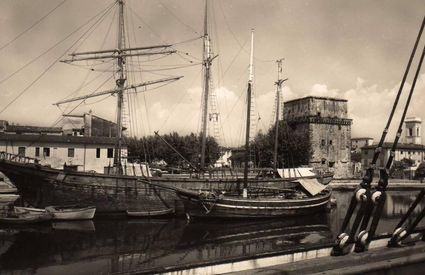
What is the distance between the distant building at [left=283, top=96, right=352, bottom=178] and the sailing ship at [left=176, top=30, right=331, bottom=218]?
2567 centimetres

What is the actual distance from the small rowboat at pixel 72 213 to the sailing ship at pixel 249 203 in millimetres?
4953

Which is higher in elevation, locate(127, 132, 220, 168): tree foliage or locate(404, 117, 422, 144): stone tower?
locate(404, 117, 422, 144): stone tower

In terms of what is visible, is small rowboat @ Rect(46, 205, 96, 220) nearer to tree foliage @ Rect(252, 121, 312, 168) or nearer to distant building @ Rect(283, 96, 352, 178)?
tree foliage @ Rect(252, 121, 312, 168)

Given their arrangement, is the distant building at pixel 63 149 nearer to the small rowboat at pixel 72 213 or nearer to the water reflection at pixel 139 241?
the small rowboat at pixel 72 213

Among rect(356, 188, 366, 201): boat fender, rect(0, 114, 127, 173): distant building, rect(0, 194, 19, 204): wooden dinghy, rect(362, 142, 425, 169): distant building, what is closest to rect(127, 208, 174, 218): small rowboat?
rect(0, 194, 19, 204): wooden dinghy

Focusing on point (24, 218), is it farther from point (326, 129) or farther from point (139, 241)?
point (326, 129)

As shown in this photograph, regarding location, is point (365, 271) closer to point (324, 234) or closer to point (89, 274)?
point (89, 274)

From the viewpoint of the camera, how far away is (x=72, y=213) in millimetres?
20703

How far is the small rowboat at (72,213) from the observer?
20.4 metres

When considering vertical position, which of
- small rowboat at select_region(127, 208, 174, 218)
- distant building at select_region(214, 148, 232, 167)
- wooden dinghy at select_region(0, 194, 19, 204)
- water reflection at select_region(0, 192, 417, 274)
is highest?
distant building at select_region(214, 148, 232, 167)

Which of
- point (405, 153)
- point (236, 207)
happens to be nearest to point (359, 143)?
point (405, 153)

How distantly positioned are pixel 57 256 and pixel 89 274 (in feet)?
9.70

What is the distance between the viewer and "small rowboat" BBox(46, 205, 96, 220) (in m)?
20.4

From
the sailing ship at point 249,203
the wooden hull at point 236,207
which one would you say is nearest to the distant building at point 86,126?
the sailing ship at point 249,203
